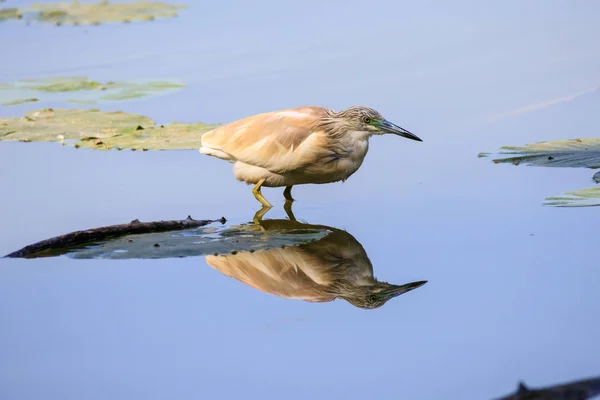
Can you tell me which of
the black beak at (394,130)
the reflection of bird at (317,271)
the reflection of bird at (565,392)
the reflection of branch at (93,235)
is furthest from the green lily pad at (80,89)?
the reflection of bird at (565,392)

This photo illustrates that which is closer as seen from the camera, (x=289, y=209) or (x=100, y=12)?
(x=289, y=209)

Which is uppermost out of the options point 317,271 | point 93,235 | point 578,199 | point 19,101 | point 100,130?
point 19,101

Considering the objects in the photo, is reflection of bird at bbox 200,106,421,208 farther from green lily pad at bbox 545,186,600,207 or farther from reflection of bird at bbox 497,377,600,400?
reflection of bird at bbox 497,377,600,400

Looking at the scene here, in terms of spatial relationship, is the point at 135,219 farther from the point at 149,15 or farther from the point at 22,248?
the point at 149,15

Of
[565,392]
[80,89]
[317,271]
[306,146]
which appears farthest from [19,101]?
[565,392]

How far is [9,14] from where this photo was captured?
48.1 feet

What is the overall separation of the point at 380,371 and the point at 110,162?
4373 millimetres

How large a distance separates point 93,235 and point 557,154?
3.20 meters

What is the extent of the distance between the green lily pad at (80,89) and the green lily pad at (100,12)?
11.3ft

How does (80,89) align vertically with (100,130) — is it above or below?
above

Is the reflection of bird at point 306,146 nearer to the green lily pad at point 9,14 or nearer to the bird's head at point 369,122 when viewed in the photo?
the bird's head at point 369,122

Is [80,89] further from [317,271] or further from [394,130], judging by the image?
[317,271]

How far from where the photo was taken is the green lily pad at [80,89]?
10.1 meters

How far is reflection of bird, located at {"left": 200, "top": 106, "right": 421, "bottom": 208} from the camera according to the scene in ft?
Result: 23.3
